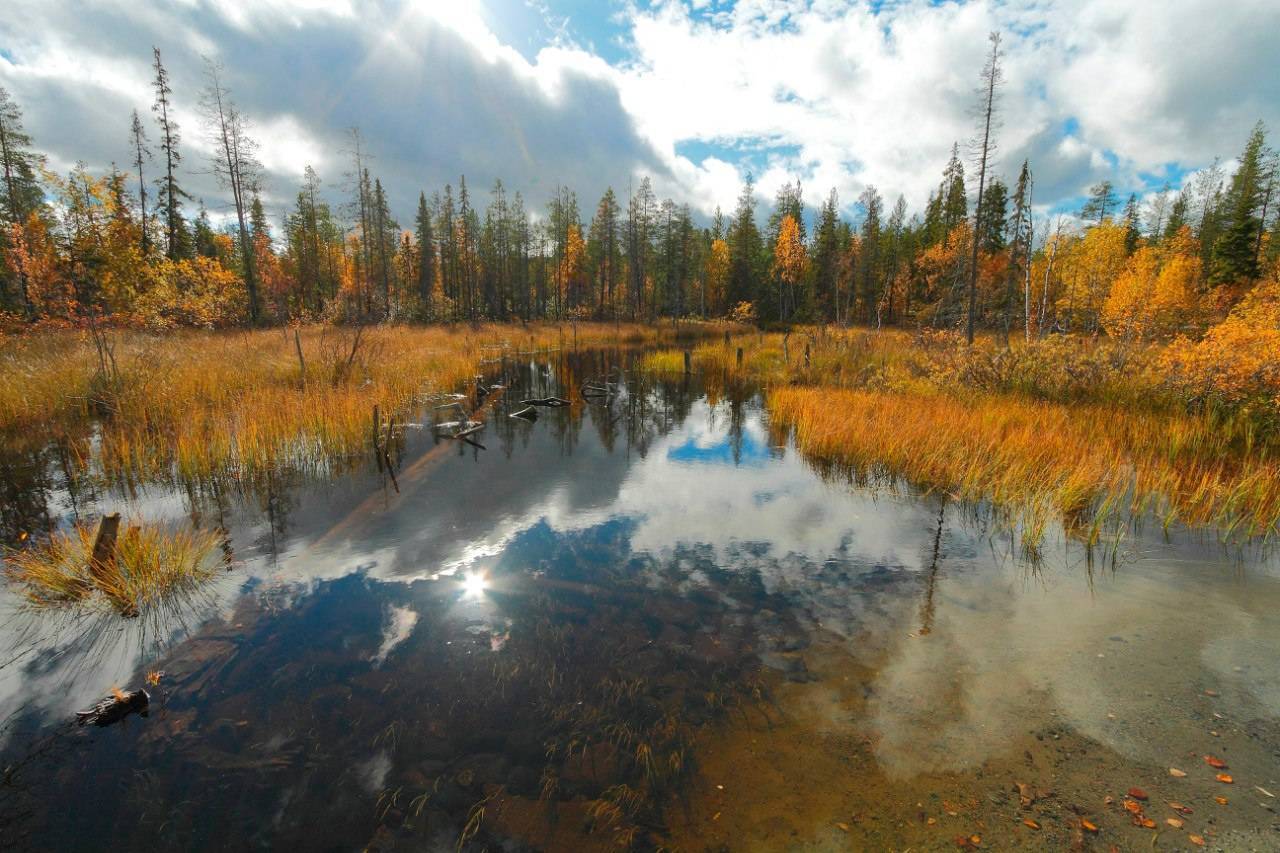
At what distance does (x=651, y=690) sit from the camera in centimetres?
396

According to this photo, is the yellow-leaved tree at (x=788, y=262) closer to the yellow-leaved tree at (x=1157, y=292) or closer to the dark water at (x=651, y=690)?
the yellow-leaved tree at (x=1157, y=292)

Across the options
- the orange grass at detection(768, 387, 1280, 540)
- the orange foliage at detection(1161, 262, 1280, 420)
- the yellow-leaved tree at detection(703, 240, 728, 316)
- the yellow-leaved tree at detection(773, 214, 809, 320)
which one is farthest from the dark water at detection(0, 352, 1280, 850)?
the yellow-leaved tree at detection(703, 240, 728, 316)

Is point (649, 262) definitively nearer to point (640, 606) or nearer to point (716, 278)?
point (716, 278)

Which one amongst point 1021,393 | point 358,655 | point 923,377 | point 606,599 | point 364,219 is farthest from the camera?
point 364,219

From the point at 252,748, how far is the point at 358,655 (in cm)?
102

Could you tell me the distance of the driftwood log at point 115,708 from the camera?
3561 mm

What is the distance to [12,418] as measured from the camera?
32.4ft

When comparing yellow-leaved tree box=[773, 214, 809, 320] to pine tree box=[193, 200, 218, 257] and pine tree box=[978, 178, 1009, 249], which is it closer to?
pine tree box=[978, 178, 1009, 249]

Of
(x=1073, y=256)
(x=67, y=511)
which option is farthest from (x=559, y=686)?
(x=1073, y=256)

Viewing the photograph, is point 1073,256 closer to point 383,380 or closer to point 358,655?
point 383,380

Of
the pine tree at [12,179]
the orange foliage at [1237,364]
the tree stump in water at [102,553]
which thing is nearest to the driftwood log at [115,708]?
the tree stump in water at [102,553]

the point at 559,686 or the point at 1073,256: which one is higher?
the point at 1073,256

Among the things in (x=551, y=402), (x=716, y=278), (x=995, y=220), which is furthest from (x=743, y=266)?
(x=551, y=402)

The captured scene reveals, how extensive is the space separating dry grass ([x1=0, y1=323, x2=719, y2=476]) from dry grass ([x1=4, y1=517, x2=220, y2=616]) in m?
3.11
